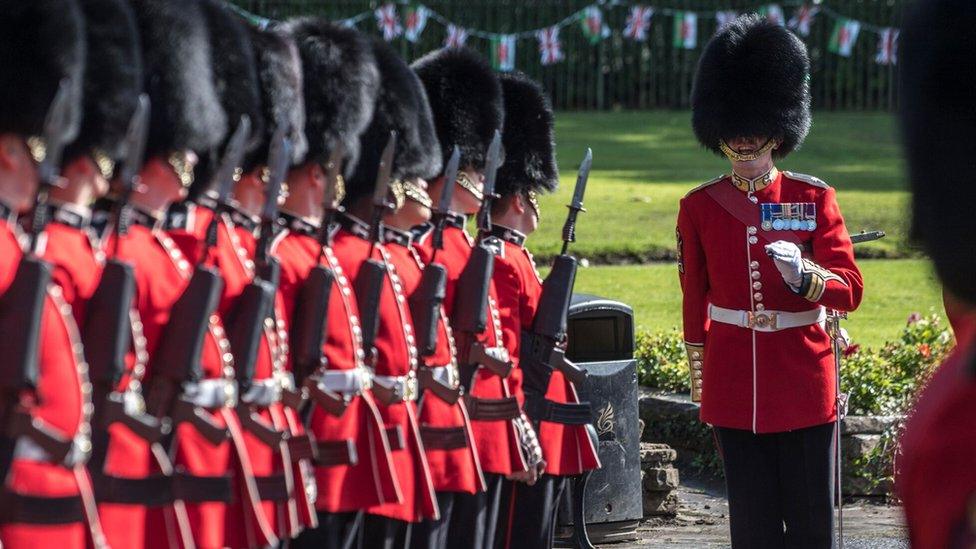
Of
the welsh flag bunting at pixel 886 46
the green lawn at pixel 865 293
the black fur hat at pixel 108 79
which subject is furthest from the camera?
the welsh flag bunting at pixel 886 46

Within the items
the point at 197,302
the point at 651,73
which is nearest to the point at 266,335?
the point at 197,302

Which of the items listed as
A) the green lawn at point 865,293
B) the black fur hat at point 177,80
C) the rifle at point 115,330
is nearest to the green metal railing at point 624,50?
the green lawn at point 865,293

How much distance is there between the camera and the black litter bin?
251 inches

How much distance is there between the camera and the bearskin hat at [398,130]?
4.54 meters

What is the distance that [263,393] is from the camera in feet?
12.3

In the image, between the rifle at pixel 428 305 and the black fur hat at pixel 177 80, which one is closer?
the black fur hat at pixel 177 80

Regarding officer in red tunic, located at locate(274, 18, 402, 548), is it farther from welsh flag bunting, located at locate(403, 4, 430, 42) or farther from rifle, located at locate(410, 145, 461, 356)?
welsh flag bunting, located at locate(403, 4, 430, 42)

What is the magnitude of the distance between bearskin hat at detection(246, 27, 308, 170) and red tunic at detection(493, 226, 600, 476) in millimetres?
1016

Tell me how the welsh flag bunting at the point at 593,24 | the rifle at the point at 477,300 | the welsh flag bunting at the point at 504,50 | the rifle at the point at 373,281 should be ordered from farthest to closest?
the welsh flag bunting at the point at 593,24 < the welsh flag bunting at the point at 504,50 < the rifle at the point at 477,300 < the rifle at the point at 373,281

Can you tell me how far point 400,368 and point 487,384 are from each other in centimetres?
63

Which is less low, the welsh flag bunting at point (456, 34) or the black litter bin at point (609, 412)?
the welsh flag bunting at point (456, 34)

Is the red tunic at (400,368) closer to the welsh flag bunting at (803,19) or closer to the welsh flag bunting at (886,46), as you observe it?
the welsh flag bunting at (886,46)

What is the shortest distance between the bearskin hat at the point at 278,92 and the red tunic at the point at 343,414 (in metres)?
0.20

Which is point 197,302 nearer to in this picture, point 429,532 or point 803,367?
point 429,532
